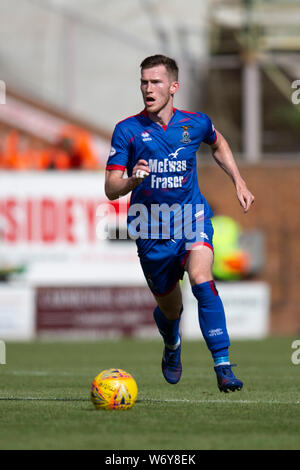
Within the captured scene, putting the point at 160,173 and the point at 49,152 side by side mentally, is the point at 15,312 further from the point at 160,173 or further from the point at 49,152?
the point at 160,173

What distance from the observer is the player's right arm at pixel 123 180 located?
22.0ft

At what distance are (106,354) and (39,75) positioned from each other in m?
11.4

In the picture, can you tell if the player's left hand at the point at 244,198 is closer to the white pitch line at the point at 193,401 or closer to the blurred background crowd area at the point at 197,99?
the white pitch line at the point at 193,401

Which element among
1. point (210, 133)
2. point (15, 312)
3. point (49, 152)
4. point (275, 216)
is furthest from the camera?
point (275, 216)

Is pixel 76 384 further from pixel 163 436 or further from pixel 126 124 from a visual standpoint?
pixel 163 436

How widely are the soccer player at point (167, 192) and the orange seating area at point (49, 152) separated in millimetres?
14856

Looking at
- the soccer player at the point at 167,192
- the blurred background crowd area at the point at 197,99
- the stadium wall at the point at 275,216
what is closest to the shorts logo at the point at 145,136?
the soccer player at the point at 167,192

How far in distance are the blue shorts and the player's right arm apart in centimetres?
56

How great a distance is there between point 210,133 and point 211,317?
1471 millimetres

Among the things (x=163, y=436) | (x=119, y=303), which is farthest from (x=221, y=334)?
(x=119, y=303)

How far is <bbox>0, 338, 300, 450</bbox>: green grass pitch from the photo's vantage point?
524 cm

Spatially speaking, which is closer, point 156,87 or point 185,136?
point 156,87

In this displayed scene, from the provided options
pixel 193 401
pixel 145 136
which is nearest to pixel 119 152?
pixel 145 136

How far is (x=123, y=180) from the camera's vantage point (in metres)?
7.05
